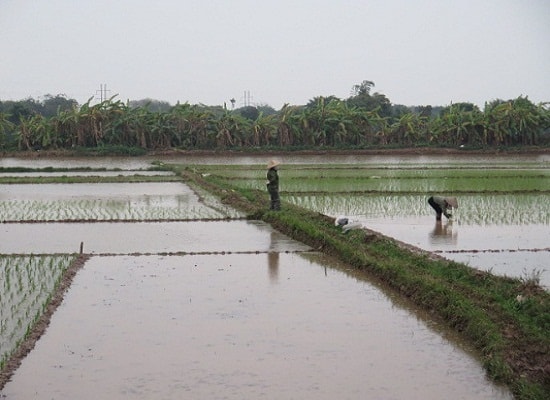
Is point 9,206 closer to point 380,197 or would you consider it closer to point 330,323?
point 380,197

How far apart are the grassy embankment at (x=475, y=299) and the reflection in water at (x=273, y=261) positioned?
42 centimetres

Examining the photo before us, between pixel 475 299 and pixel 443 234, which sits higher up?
pixel 475 299

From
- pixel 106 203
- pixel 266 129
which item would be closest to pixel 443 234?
pixel 106 203

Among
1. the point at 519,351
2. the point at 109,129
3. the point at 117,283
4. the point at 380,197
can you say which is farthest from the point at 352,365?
the point at 109,129

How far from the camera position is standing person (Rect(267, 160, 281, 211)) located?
11.0 metres

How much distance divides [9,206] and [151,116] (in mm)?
21071

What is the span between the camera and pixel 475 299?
5.47 meters

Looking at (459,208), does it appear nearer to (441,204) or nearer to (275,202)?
(441,204)

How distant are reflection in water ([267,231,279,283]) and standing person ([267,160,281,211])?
1617 millimetres

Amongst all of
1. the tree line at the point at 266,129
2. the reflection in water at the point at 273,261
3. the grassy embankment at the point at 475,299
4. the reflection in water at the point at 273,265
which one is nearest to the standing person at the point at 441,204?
→ the grassy embankment at the point at 475,299

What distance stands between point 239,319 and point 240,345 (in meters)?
0.64

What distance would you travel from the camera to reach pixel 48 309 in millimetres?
5812

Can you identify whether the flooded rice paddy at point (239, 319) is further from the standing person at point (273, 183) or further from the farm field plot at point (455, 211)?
the standing person at point (273, 183)

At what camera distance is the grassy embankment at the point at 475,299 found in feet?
13.9
